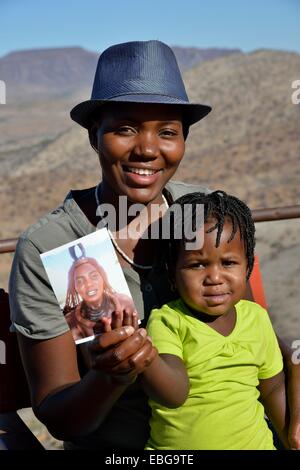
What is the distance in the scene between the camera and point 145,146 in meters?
2.26

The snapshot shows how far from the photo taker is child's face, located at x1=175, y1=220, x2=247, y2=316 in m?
2.27

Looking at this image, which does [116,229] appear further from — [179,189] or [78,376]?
[78,376]

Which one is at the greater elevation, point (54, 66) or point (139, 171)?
point (54, 66)

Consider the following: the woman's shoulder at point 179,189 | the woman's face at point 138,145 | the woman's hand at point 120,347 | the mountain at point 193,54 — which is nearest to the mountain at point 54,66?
the mountain at point 193,54

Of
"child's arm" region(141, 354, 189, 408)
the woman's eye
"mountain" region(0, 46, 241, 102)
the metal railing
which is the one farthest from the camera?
"mountain" region(0, 46, 241, 102)

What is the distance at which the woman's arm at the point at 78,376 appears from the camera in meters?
1.69

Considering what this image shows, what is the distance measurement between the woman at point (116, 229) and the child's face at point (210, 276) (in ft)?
0.49

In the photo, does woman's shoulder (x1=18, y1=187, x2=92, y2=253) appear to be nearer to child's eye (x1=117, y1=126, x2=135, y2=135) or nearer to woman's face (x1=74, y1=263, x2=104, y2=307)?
woman's face (x1=74, y1=263, x2=104, y2=307)

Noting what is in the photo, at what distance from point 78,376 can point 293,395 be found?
2.39ft

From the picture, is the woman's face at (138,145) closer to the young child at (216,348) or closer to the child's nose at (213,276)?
the young child at (216,348)

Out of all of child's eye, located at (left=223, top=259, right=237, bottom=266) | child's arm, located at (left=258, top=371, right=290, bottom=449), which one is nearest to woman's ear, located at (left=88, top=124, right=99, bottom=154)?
child's eye, located at (left=223, top=259, right=237, bottom=266)

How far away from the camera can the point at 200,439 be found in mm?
2160

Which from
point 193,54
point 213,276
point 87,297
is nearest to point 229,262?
point 213,276
